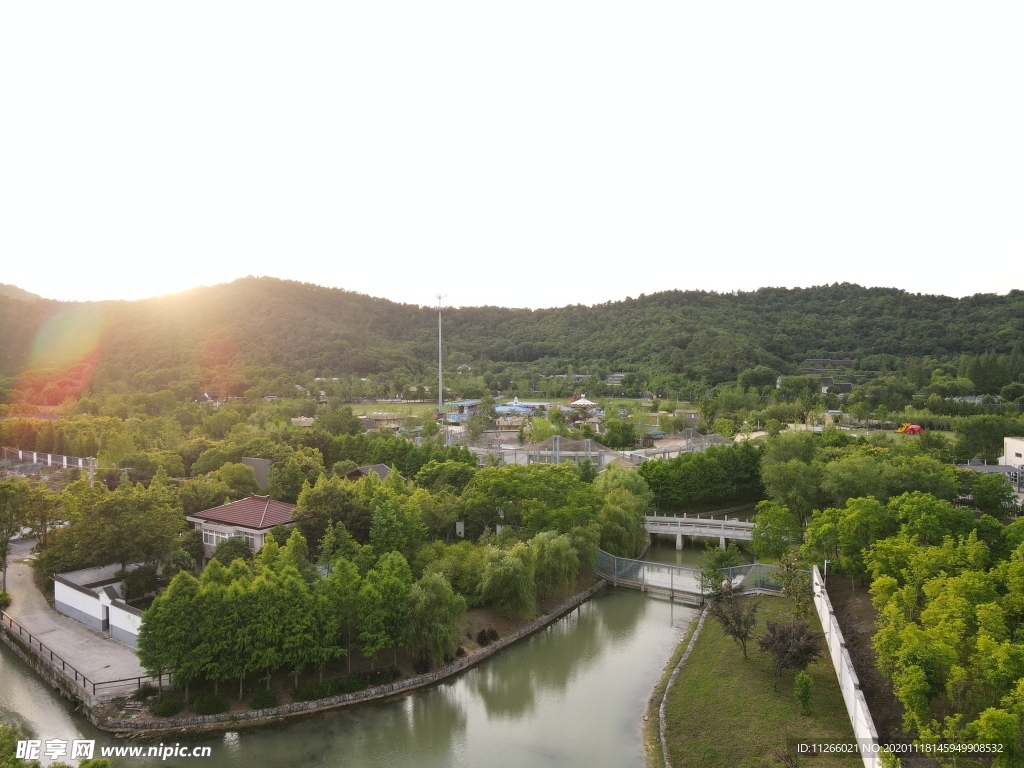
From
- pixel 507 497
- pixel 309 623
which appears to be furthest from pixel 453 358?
pixel 309 623

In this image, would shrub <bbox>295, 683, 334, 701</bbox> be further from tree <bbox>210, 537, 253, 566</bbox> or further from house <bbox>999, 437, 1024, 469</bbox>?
house <bbox>999, 437, 1024, 469</bbox>

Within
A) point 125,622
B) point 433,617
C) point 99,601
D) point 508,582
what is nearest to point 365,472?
point 508,582

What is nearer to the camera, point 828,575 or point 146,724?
point 146,724

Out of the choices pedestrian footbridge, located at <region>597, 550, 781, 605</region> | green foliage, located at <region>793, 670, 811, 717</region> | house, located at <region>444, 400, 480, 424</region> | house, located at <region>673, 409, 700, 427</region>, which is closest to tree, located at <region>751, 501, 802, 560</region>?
pedestrian footbridge, located at <region>597, 550, 781, 605</region>

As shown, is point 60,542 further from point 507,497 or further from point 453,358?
point 453,358

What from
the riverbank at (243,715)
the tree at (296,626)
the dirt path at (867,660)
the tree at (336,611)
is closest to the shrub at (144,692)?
the riverbank at (243,715)

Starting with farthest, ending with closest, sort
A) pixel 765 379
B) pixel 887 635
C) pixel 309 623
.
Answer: pixel 765 379, pixel 309 623, pixel 887 635

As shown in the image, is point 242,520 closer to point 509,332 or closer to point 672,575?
point 672,575
